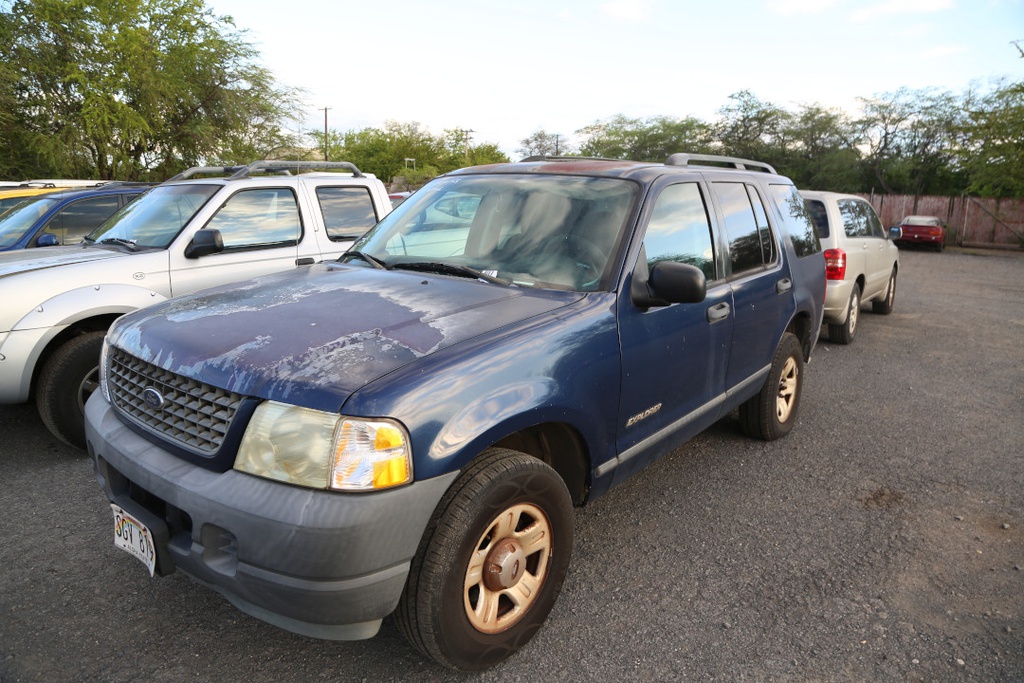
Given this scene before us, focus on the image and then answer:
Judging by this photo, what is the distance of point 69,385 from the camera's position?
14.4 feet

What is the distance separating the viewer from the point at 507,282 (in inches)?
121

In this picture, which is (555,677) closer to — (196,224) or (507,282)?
(507,282)

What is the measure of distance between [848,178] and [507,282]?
47.1 metres

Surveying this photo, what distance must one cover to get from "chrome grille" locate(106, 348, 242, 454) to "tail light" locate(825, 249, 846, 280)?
7.19 m

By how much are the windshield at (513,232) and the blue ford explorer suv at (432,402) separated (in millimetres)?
14

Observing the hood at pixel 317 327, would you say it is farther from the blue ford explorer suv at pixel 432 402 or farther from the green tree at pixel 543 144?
the green tree at pixel 543 144

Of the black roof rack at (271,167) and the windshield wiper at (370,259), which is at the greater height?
the black roof rack at (271,167)

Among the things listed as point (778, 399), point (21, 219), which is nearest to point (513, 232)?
point (778, 399)

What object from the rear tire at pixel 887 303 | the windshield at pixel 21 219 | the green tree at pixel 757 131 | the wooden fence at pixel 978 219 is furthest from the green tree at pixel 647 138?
the windshield at pixel 21 219

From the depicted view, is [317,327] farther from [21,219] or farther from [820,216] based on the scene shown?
[820,216]

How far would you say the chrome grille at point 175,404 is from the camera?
2.26 metres

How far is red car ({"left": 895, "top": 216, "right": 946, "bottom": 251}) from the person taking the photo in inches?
1015

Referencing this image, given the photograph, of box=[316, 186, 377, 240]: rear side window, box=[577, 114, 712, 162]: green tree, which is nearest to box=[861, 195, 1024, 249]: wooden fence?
box=[577, 114, 712, 162]: green tree

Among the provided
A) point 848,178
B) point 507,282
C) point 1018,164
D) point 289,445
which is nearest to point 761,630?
point 507,282
